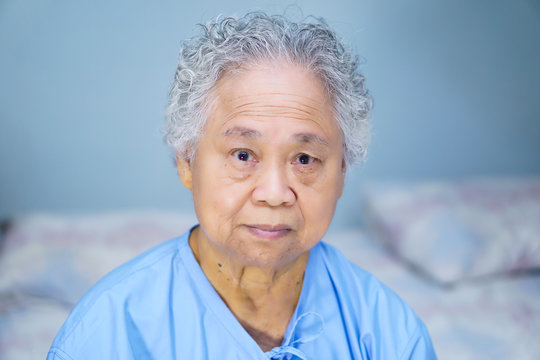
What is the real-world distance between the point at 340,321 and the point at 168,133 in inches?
24.9

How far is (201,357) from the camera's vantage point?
1210mm

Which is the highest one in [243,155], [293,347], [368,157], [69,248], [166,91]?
[166,91]

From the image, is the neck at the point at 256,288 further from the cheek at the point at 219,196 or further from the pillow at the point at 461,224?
the pillow at the point at 461,224

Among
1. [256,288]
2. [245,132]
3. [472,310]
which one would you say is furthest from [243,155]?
[472,310]

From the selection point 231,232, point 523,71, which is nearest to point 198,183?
point 231,232

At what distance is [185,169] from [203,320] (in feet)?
1.19

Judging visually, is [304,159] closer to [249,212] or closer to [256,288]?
[249,212]

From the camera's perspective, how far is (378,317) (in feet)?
4.53

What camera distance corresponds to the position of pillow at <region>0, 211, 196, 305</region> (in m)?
2.12

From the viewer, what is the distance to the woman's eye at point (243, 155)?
3.91ft

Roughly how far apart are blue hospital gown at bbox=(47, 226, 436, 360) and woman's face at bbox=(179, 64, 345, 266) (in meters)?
0.15

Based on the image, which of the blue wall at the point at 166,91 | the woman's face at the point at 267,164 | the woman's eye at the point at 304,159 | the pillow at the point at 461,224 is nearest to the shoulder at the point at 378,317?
the woman's face at the point at 267,164

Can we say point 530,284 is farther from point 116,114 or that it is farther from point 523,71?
point 116,114

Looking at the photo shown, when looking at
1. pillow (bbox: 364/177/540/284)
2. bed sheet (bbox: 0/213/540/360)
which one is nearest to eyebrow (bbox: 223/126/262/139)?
bed sheet (bbox: 0/213/540/360)
